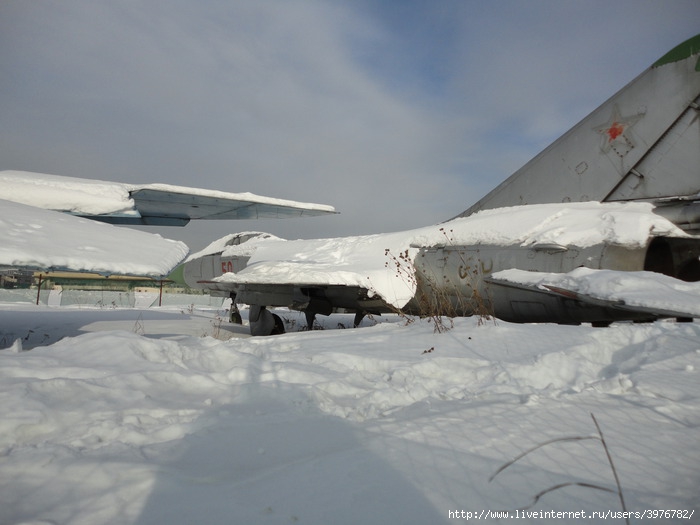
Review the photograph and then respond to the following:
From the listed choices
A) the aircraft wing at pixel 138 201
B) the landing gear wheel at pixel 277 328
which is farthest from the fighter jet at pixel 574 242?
the aircraft wing at pixel 138 201

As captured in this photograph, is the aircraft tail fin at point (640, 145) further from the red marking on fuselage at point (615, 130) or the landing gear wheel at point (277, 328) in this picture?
the landing gear wheel at point (277, 328)

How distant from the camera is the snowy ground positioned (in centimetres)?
124

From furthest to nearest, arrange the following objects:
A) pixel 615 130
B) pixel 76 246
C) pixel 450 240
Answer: pixel 450 240, pixel 615 130, pixel 76 246

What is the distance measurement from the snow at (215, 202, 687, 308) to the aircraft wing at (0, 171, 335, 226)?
108cm

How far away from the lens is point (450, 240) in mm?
Result: 6461

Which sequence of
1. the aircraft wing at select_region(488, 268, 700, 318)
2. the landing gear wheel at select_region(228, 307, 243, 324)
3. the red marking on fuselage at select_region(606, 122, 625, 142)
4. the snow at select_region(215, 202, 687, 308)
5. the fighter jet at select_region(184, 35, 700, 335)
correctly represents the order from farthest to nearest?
the landing gear wheel at select_region(228, 307, 243, 324) → the red marking on fuselage at select_region(606, 122, 625, 142) → the snow at select_region(215, 202, 687, 308) → the fighter jet at select_region(184, 35, 700, 335) → the aircraft wing at select_region(488, 268, 700, 318)

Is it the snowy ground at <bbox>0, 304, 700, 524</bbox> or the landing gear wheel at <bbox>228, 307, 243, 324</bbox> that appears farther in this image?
the landing gear wheel at <bbox>228, 307, 243, 324</bbox>

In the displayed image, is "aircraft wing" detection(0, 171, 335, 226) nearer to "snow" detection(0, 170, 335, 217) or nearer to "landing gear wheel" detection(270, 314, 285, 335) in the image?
"snow" detection(0, 170, 335, 217)

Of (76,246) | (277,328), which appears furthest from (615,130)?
(76,246)

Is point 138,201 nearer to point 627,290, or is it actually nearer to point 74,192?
point 74,192

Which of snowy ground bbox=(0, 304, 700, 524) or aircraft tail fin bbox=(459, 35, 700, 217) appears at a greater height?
aircraft tail fin bbox=(459, 35, 700, 217)

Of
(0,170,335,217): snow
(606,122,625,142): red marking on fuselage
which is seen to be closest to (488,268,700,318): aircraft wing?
(606,122,625,142): red marking on fuselage

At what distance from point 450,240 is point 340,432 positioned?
199 inches

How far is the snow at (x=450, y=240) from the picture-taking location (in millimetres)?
5066
